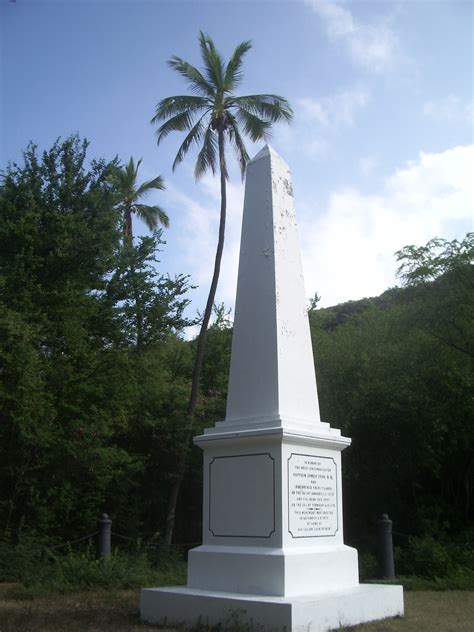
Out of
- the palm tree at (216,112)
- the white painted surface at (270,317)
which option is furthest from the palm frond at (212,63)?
the white painted surface at (270,317)

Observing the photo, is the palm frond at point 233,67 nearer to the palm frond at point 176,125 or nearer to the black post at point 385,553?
the palm frond at point 176,125

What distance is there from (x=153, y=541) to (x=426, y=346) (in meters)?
8.23

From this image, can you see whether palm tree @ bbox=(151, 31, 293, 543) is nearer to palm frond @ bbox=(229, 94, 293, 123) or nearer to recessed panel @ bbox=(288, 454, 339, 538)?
palm frond @ bbox=(229, 94, 293, 123)

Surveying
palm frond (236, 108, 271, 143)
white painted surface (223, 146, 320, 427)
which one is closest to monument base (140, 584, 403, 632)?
white painted surface (223, 146, 320, 427)

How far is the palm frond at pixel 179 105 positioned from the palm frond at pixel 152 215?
7278 mm

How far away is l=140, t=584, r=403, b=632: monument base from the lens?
6645mm

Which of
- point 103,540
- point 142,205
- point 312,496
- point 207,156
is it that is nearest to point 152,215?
point 142,205

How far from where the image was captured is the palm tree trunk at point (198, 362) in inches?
680

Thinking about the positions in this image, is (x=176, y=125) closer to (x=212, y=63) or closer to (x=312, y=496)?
(x=212, y=63)

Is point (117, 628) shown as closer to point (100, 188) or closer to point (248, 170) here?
point (248, 170)

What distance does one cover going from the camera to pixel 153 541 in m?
16.5

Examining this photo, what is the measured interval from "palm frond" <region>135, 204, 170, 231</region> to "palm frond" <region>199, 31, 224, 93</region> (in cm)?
774

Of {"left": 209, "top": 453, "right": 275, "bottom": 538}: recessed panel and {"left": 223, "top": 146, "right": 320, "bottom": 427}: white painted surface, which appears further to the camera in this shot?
{"left": 223, "top": 146, "right": 320, "bottom": 427}: white painted surface

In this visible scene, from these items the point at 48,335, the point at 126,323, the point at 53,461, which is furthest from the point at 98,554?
the point at 126,323
